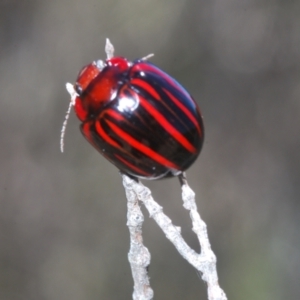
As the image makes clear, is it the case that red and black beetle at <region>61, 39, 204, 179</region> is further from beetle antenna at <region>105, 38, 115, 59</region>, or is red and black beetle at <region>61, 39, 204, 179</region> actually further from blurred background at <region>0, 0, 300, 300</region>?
blurred background at <region>0, 0, 300, 300</region>

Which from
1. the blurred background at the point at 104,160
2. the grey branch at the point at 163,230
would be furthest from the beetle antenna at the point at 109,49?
the blurred background at the point at 104,160

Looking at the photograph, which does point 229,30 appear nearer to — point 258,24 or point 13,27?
point 258,24

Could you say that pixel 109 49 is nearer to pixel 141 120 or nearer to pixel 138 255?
pixel 141 120

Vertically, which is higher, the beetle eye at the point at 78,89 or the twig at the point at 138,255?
the beetle eye at the point at 78,89

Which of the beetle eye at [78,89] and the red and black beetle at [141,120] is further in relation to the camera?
the beetle eye at [78,89]

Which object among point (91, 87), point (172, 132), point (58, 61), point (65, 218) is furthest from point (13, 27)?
point (172, 132)

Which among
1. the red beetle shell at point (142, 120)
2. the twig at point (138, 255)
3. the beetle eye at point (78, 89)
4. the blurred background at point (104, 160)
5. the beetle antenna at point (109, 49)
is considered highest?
the blurred background at point (104, 160)

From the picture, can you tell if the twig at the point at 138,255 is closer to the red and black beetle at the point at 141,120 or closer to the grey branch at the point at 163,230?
the grey branch at the point at 163,230
